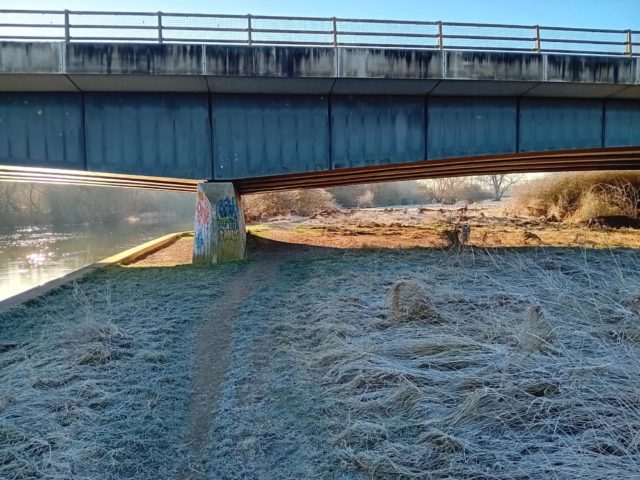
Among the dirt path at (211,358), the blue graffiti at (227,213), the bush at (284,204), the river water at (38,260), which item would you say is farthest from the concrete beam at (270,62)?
the bush at (284,204)

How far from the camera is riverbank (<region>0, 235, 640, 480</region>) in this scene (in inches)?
104

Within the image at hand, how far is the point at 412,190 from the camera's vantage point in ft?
185

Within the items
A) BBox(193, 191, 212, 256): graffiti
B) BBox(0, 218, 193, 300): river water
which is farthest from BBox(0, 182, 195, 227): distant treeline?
BBox(193, 191, 212, 256): graffiti

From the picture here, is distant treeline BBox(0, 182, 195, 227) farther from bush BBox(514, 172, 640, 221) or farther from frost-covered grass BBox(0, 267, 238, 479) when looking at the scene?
bush BBox(514, 172, 640, 221)

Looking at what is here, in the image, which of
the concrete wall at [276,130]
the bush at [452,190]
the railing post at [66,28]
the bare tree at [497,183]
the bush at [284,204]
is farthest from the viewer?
the bare tree at [497,183]

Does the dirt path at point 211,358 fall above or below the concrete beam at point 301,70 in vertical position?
below

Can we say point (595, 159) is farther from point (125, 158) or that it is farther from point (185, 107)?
point (125, 158)

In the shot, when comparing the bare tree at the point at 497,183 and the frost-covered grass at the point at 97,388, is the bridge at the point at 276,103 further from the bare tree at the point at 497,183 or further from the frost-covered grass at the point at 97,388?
the bare tree at the point at 497,183

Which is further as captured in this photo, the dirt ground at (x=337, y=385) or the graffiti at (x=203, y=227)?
the graffiti at (x=203, y=227)

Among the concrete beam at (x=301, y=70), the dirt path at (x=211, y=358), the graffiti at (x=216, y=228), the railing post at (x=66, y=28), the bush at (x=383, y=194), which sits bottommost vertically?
the dirt path at (x=211, y=358)

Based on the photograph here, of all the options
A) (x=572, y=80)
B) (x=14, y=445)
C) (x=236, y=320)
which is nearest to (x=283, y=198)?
(x=572, y=80)

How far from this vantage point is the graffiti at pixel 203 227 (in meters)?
10.6

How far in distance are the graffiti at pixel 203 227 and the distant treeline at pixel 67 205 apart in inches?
1505

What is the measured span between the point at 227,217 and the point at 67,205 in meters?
44.1
